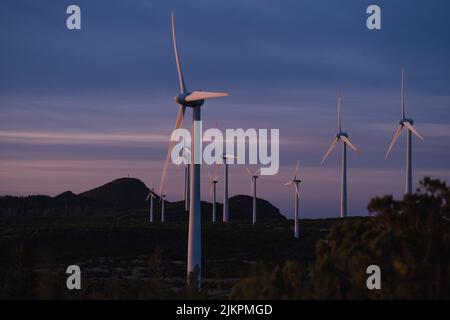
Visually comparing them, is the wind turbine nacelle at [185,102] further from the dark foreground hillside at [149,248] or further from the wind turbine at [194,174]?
the dark foreground hillside at [149,248]

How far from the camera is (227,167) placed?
128250 mm

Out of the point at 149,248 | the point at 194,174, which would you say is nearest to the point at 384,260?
the point at 194,174

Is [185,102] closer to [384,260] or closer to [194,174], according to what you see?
[194,174]

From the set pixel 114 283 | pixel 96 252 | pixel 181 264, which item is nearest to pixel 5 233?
pixel 96 252

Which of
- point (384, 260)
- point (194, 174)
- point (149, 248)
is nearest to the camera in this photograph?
point (384, 260)

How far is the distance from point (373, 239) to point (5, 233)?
3896 inches

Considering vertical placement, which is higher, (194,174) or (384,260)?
(194,174)

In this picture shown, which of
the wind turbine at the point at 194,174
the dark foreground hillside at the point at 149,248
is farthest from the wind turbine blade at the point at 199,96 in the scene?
the dark foreground hillside at the point at 149,248

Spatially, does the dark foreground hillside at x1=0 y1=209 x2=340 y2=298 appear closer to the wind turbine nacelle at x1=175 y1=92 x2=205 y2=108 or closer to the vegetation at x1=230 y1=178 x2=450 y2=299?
the wind turbine nacelle at x1=175 y1=92 x2=205 y2=108

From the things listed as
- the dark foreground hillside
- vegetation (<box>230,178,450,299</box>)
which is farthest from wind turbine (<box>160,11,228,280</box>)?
vegetation (<box>230,178,450,299</box>)
